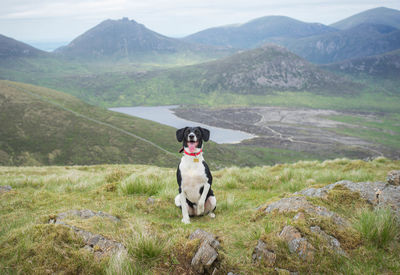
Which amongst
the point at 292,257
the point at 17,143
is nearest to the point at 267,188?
the point at 292,257

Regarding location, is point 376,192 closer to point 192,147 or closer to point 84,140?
point 192,147

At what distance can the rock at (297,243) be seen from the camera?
14.0 ft

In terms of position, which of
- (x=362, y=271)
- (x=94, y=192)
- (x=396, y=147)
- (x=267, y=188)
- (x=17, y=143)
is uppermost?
(x=362, y=271)

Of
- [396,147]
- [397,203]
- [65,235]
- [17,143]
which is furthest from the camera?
[396,147]

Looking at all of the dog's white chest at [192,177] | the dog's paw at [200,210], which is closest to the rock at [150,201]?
the dog's white chest at [192,177]

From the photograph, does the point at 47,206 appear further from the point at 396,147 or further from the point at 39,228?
the point at 396,147

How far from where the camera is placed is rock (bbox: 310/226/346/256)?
4.43 metres

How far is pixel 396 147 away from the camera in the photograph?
143m

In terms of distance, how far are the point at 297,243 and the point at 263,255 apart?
0.59m

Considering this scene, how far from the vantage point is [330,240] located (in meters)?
4.63

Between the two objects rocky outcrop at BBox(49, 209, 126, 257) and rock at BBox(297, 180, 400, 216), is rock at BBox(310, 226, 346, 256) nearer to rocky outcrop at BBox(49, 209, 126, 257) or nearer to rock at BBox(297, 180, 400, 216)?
rock at BBox(297, 180, 400, 216)

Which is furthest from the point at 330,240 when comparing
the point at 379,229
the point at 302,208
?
the point at 302,208

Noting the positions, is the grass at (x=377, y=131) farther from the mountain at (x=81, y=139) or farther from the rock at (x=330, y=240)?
the rock at (x=330, y=240)

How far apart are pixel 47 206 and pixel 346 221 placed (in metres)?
7.38
